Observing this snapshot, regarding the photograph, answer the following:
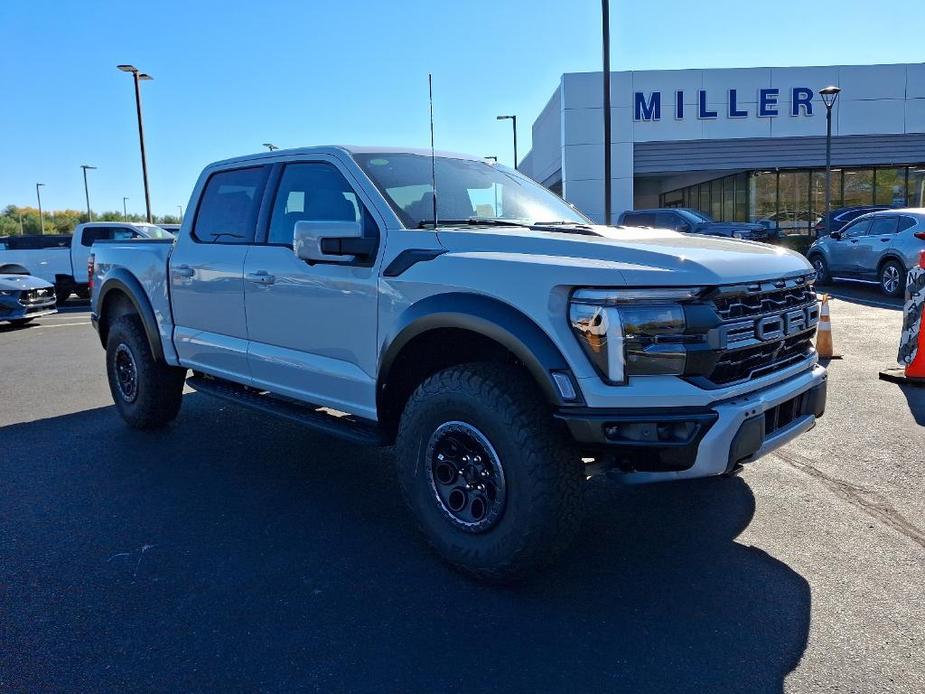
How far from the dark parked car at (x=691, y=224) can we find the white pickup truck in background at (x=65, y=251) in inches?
491

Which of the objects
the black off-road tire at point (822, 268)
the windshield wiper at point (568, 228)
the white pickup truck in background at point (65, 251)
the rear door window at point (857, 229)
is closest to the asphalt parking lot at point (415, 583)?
the windshield wiper at point (568, 228)

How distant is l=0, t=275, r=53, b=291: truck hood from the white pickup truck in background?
324 cm

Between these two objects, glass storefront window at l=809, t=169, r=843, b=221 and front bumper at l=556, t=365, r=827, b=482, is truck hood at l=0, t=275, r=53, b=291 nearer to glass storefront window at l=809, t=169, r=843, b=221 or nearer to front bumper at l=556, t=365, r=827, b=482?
front bumper at l=556, t=365, r=827, b=482

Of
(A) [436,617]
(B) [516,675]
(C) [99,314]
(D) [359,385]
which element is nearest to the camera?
(B) [516,675]

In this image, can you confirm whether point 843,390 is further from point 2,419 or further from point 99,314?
point 2,419

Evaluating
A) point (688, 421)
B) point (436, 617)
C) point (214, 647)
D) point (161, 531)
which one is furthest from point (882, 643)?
point (161, 531)

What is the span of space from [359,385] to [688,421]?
5.48ft

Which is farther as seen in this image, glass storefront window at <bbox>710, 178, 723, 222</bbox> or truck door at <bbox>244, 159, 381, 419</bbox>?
glass storefront window at <bbox>710, 178, 723, 222</bbox>

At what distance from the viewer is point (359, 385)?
3.76 m

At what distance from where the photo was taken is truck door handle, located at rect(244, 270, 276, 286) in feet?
13.8

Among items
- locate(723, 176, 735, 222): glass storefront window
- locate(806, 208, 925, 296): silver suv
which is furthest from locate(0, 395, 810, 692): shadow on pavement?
locate(723, 176, 735, 222): glass storefront window

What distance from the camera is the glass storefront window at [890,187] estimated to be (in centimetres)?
2897

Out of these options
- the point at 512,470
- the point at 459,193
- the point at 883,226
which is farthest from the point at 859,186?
the point at 512,470

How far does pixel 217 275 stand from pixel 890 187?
102 ft
